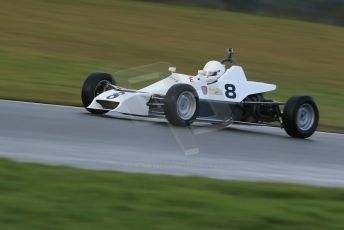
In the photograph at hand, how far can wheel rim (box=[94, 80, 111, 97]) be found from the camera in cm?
1270

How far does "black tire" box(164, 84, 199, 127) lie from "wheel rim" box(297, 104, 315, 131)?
1.92m

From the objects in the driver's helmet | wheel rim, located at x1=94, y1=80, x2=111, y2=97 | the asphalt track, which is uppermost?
the driver's helmet

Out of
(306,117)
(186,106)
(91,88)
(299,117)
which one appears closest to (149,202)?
(186,106)

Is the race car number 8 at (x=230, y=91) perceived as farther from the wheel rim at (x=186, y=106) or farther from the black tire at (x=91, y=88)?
the black tire at (x=91, y=88)

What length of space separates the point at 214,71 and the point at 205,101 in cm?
67

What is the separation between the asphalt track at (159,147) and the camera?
29.5ft

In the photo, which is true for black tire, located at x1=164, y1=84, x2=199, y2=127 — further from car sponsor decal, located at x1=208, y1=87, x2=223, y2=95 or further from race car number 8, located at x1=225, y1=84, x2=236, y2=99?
race car number 8, located at x1=225, y1=84, x2=236, y2=99

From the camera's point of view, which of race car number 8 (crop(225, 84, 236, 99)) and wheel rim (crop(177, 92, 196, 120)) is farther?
race car number 8 (crop(225, 84, 236, 99))

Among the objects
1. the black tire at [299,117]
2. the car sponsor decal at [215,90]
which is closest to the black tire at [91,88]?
the car sponsor decal at [215,90]

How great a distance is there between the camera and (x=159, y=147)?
10.3 metres

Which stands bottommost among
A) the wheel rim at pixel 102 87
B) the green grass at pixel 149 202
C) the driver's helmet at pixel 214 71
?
the green grass at pixel 149 202

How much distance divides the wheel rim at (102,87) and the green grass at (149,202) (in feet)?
15.8

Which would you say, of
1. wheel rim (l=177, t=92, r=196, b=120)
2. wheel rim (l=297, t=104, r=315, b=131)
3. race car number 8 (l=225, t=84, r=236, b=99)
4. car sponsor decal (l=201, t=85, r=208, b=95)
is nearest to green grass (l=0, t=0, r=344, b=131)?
wheel rim (l=297, t=104, r=315, b=131)

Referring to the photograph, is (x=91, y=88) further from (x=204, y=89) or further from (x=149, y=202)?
(x=149, y=202)
